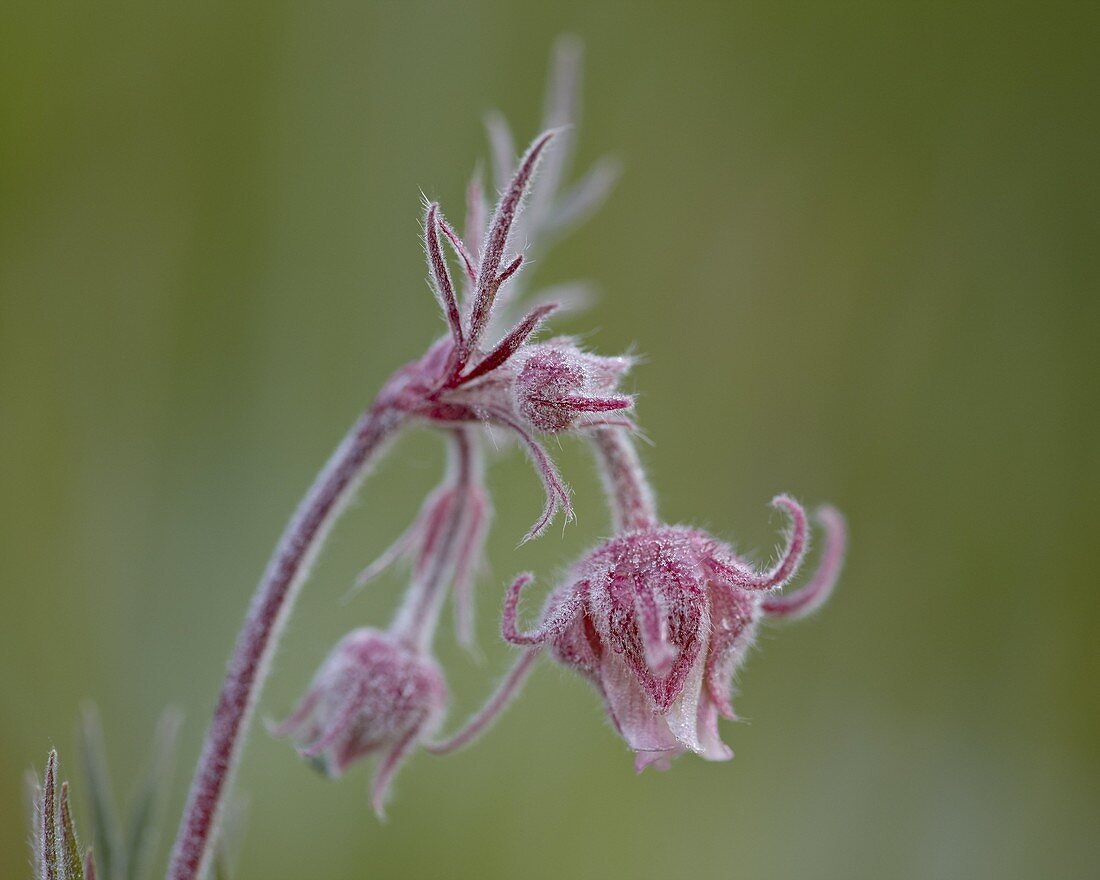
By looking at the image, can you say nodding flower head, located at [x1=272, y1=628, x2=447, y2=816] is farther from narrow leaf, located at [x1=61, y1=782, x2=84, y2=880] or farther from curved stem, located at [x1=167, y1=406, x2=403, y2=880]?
narrow leaf, located at [x1=61, y1=782, x2=84, y2=880]

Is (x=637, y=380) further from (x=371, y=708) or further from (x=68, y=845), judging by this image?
(x=68, y=845)

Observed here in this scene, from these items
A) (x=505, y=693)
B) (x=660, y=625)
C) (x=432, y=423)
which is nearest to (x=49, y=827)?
(x=505, y=693)

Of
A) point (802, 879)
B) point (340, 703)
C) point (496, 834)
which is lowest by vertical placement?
point (802, 879)

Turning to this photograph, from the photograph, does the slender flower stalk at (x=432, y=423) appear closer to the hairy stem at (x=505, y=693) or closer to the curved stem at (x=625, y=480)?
the curved stem at (x=625, y=480)

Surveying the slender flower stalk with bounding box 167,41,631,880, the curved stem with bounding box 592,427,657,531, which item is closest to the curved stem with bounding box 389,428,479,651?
the slender flower stalk with bounding box 167,41,631,880

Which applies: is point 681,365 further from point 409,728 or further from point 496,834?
point 409,728

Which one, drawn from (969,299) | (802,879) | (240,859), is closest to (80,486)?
(240,859)
